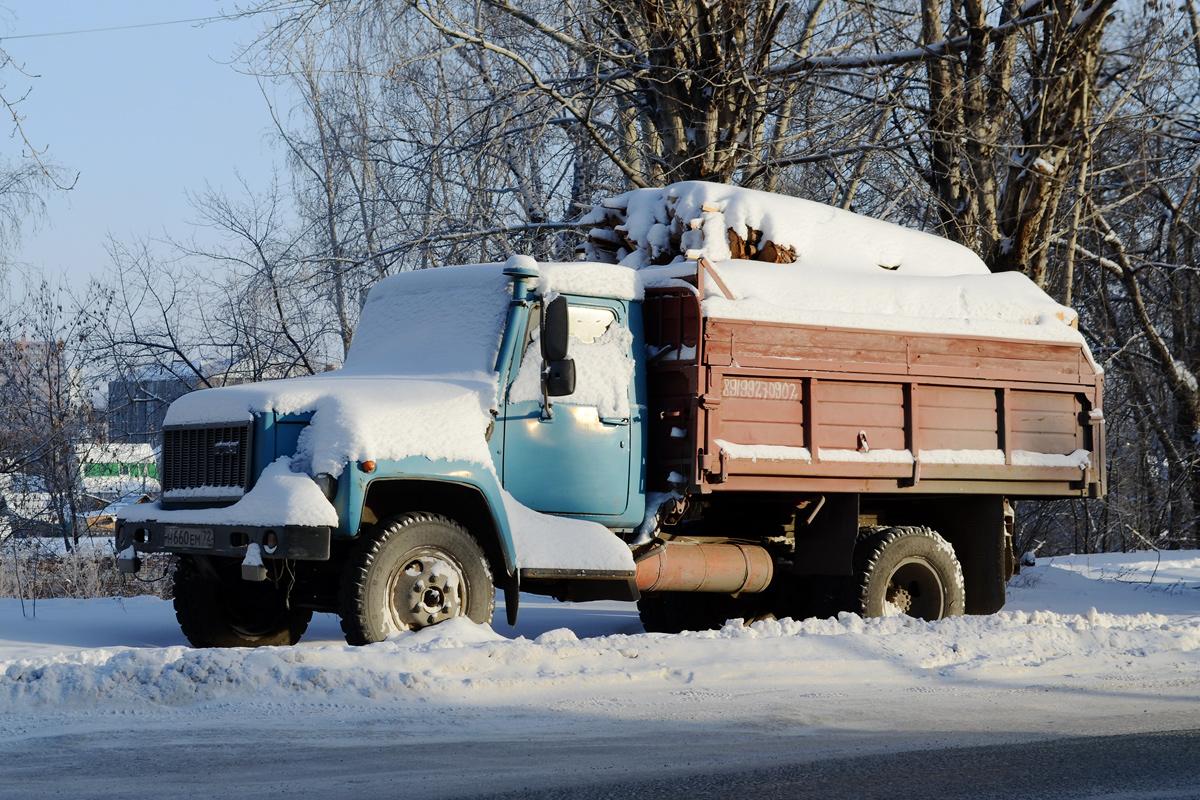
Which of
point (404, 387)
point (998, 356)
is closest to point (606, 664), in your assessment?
point (404, 387)

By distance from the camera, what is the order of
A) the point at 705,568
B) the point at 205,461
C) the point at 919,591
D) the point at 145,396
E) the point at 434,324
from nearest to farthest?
the point at 205,461 → the point at 434,324 → the point at 705,568 → the point at 919,591 → the point at 145,396

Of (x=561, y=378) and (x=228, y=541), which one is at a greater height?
(x=561, y=378)

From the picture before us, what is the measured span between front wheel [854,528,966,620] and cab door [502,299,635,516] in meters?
2.27

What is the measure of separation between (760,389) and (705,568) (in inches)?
55.5

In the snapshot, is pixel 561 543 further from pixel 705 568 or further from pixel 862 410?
pixel 862 410

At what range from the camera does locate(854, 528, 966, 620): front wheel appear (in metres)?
10.0

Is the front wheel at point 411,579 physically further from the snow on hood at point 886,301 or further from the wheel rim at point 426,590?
the snow on hood at point 886,301

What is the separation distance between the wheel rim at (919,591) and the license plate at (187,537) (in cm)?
533

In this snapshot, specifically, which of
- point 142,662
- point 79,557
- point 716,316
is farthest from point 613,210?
point 79,557

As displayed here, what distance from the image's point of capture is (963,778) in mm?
4941

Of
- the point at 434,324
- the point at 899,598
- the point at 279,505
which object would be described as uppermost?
the point at 434,324

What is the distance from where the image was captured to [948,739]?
19.0ft

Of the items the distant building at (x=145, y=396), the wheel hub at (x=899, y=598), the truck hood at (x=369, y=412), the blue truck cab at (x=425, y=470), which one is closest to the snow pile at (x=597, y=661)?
the blue truck cab at (x=425, y=470)

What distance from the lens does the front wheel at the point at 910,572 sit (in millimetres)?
10000
